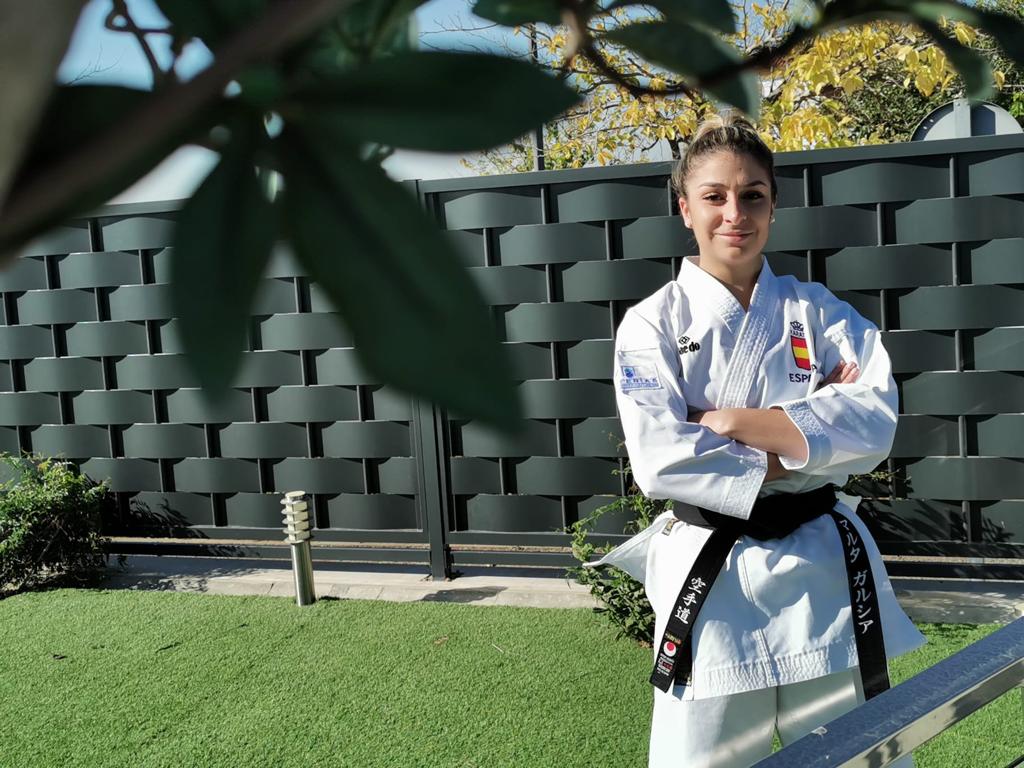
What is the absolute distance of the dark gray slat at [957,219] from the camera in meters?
2.72

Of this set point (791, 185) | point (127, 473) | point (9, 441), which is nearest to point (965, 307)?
point (791, 185)

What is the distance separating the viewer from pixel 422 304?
0.14 meters

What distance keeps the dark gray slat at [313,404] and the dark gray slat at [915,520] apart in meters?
1.78

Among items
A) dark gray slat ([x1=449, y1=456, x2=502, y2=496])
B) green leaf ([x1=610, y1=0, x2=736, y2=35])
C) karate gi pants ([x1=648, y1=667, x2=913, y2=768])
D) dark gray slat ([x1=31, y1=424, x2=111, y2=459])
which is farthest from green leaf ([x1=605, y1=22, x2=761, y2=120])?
dark gray slat ([x1=31, y1=424, x2=111, y2=459])

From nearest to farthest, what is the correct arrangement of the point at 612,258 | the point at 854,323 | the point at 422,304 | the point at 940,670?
the point at 422,304, the point at 940,670, the point at 854,323, the point at 612,258

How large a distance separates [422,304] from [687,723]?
162 cm

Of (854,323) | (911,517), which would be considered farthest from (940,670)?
(911,517)

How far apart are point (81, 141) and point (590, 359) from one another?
2.95 metres

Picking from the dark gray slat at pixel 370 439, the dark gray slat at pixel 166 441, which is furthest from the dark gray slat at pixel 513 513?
the dark gray slat at pixel 166 441

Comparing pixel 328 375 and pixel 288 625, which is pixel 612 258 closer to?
pixel 328 375

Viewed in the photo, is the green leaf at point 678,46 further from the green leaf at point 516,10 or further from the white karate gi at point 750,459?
the white karate gi at point 750,459

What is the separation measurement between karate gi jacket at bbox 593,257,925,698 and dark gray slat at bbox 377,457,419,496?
1.62 meters

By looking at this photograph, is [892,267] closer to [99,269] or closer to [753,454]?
[753,454]

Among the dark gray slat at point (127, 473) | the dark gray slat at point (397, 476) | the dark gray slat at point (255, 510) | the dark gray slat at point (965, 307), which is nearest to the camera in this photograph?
the dark gray slat at point (965, 307)
